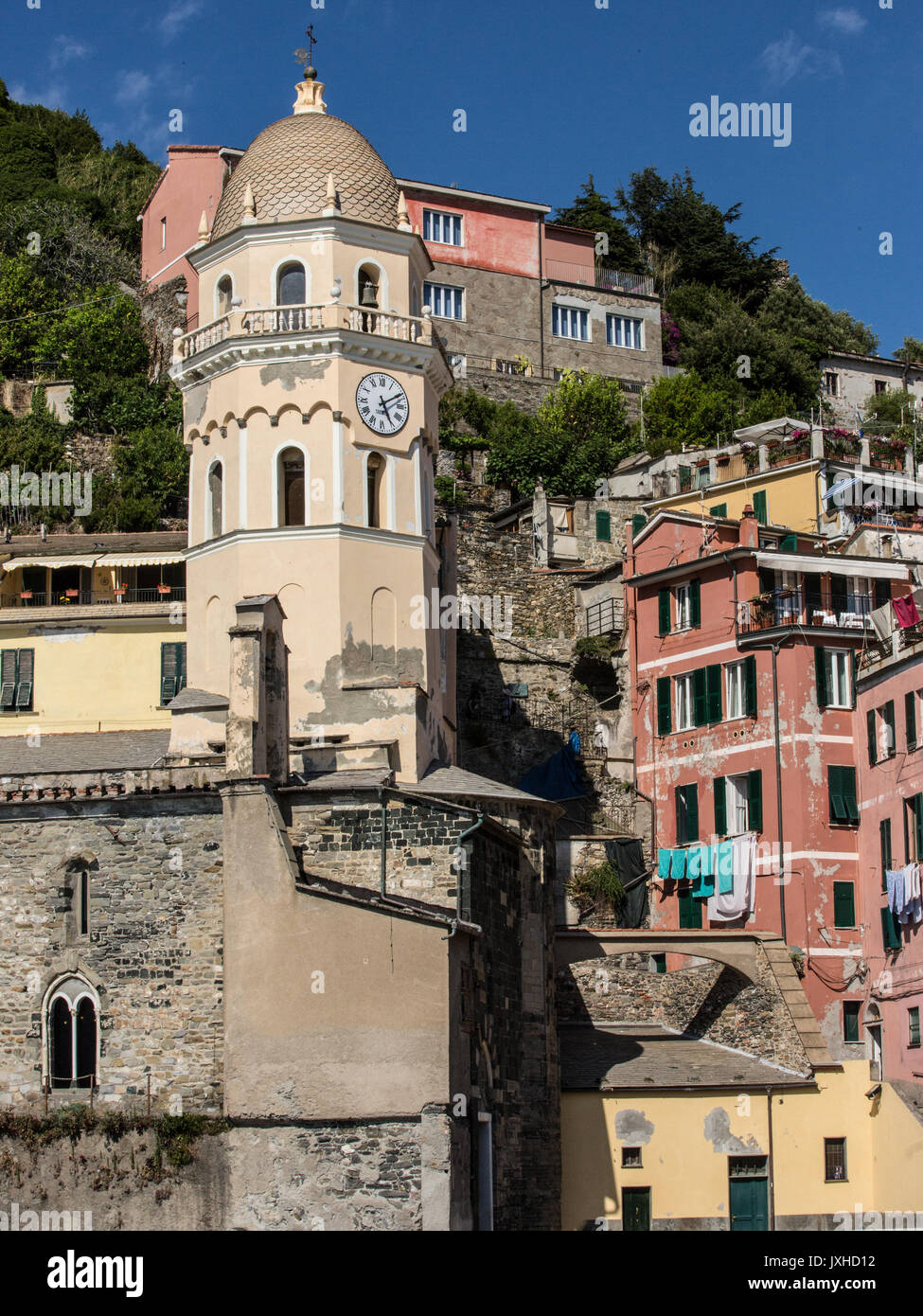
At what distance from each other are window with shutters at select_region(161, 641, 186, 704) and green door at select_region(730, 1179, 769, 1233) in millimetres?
17727

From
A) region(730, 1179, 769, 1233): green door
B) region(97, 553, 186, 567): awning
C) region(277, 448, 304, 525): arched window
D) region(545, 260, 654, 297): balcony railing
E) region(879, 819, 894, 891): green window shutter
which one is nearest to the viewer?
region(277, 448, 304, 525): arched window

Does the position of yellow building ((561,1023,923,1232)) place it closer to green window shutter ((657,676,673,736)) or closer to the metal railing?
green window shutter ((657,676,673,736))

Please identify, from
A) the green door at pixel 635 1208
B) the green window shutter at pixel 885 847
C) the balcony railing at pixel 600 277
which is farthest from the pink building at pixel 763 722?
the balcony railing at pixel 600 277

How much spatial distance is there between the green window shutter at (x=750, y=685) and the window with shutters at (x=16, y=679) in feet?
62.1

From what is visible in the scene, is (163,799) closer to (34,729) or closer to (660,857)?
(34,729)

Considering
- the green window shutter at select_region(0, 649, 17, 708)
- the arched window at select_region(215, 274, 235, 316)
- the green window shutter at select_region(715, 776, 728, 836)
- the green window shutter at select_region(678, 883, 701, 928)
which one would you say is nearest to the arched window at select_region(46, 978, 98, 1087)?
the green window shutter at select_region(0, 649, 17, 708)

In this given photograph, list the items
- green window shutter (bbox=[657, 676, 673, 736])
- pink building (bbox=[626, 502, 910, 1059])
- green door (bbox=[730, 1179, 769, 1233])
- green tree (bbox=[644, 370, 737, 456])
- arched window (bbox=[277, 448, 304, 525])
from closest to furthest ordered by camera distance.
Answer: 1. arched window (bbox=[277, 448, 304, 525])
2. green door (bbox=[730, 1179, 769, 1233])
3. pink building (bbox=[626, 502, 910, 1059])
4. green window shutter (bbox=[657, 676, 673, 736])
5. green tree (bbox=[644, 370, 737, 456])

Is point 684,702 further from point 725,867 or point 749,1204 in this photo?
point 749,1204

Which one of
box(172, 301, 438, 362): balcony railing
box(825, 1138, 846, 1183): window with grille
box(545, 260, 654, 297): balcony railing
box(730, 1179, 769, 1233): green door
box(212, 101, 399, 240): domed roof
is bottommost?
box(730, 1179, 769, 1233): green door

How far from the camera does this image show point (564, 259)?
287 feet

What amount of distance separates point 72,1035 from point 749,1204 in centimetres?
1740

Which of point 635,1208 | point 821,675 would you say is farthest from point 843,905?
point 635,1208

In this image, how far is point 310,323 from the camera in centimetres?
4594

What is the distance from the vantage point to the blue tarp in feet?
194
